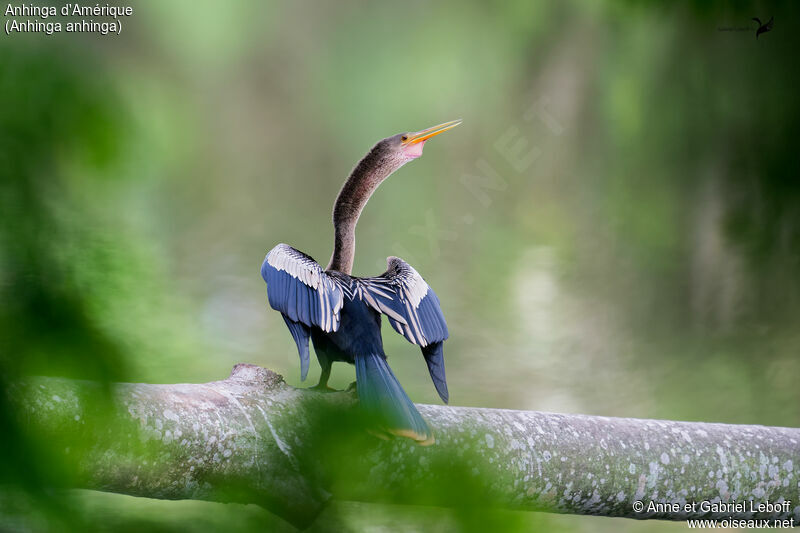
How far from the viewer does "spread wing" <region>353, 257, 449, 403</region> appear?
1107 millimetres

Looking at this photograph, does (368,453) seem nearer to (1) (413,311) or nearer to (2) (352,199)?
(1) (413,311)

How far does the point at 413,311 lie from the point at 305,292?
6.2 inches

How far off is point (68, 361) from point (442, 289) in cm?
274

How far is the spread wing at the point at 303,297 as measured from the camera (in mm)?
1065

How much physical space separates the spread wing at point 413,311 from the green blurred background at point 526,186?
54.0 inches

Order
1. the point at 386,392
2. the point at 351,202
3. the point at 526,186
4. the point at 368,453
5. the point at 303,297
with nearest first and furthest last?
the point at 368,453
the point at 386,392
the point at 303,297
the point at 351,202
the point at 526,186

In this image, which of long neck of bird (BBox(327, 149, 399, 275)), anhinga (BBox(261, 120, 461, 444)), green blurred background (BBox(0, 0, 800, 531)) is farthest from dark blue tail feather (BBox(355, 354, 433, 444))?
green blurred background (BBox(0, 0, 800, 531))

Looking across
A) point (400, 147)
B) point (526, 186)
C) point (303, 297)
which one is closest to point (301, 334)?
point (303, 297)

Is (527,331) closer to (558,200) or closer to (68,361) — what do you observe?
(558,200)

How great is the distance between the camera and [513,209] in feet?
10.3

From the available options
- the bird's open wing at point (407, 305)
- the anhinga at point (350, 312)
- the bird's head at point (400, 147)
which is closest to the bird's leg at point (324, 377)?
the anhinga at point (350, 312)

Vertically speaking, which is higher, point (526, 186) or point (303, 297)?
point (526, 186)

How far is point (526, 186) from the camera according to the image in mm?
3148

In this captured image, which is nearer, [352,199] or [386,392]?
[386,392]
